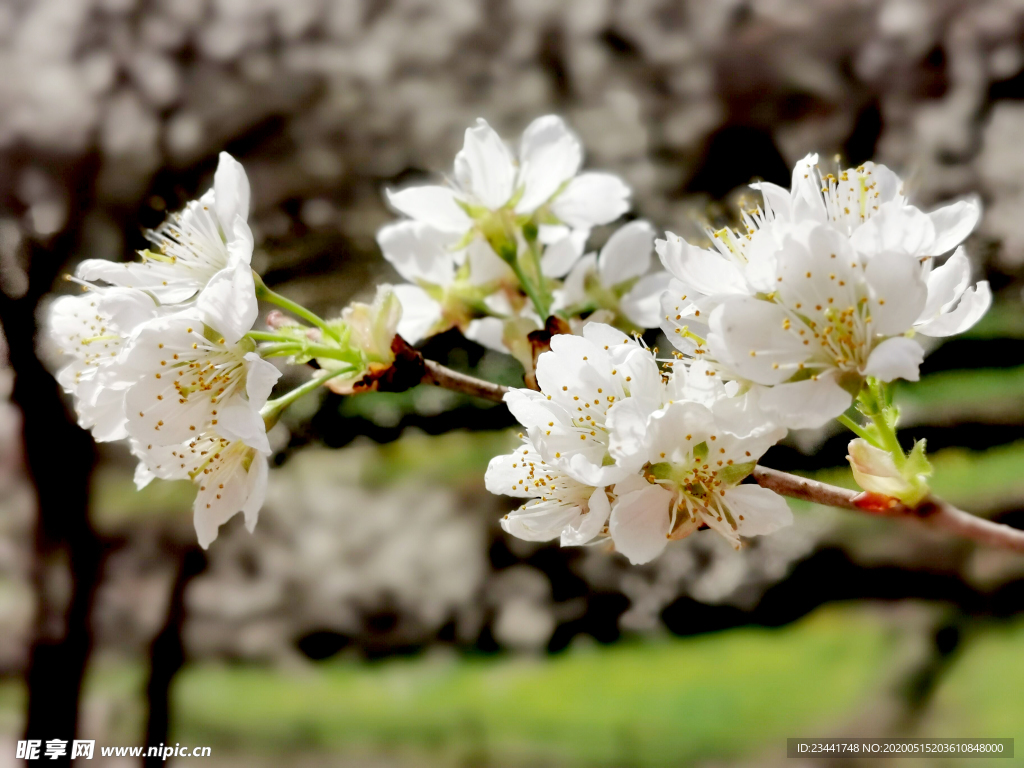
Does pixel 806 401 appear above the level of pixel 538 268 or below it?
below

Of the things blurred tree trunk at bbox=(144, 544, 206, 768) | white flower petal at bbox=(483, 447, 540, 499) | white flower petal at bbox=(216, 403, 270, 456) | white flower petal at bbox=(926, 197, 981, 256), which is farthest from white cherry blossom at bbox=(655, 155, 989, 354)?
blurred tree trunk at bbox=(144, 544, 206, 768)

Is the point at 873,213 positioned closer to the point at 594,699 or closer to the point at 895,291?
the point at 895,291

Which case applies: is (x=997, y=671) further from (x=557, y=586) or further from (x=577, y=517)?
(x=577, y=517)

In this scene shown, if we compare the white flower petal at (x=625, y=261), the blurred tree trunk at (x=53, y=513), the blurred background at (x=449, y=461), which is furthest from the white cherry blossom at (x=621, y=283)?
the blurred tree trunk at (x=53, y=513)

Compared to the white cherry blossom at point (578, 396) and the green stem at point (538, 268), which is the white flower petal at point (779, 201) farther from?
the green stem at point (538, 268)

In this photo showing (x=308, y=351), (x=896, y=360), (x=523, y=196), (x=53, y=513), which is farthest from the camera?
(x=53, y=513)

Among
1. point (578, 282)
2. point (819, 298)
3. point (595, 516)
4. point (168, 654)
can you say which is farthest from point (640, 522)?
point (168, 654)

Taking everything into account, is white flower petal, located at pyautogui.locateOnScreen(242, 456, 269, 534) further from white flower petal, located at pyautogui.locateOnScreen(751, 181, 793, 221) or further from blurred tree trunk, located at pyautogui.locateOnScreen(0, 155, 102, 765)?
blurred tree trunk, located at pyautogui.locateOnScreen(0, 155, 102, 765)
